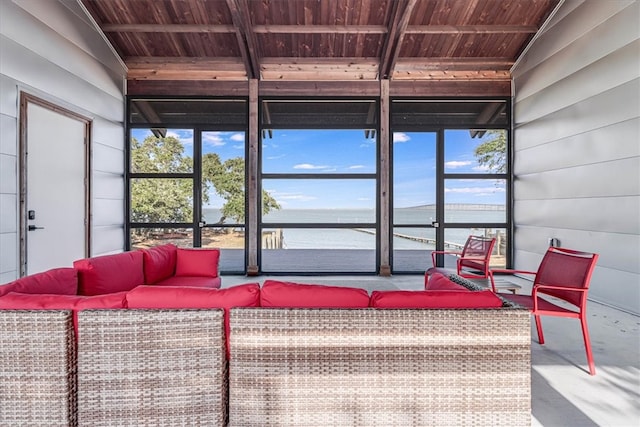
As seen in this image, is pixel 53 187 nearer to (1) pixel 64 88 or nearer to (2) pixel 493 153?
(1) pixel 64 88

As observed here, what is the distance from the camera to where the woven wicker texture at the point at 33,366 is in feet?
4.67

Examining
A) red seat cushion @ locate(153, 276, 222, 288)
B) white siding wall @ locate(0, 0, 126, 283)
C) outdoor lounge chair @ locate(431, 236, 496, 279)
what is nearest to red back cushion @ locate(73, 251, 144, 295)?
red seat cushion @ locate(153, 276, 222, 288)

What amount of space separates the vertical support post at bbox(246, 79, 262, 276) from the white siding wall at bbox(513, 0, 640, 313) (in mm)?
4596

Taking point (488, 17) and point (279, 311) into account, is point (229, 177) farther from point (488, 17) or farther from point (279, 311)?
point (488, 17)

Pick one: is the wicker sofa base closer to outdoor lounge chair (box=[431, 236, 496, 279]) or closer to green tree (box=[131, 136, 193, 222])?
outdoor lounge chair (box=[431, 236, 496, 279])

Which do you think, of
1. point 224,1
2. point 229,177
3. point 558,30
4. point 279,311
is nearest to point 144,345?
point 279,311

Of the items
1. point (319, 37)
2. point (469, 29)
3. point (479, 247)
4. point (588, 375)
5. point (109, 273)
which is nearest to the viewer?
point (588, 375)

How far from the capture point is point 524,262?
523 cm

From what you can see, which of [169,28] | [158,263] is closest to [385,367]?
[158,263]

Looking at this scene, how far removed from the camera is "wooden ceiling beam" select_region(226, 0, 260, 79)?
13.4 feet

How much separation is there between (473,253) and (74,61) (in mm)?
5937

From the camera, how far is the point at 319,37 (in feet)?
16.3

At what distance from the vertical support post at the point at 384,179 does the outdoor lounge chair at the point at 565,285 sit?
8.98 feet

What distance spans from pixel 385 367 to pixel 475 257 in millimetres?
2803
